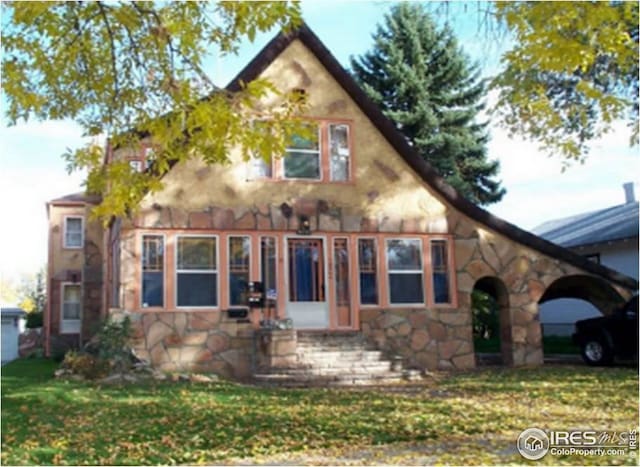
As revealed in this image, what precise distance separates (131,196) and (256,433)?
2.88 m

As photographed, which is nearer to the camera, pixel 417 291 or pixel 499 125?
pixel 499 125

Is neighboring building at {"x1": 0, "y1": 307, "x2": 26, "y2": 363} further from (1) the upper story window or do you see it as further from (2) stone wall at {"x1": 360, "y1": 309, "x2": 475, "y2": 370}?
(2) stone wall at {"x1": 360, "y1": 309, "x2": 475, "y2": 370}

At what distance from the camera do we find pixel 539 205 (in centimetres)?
3256

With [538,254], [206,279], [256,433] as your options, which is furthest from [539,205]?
[256,433]

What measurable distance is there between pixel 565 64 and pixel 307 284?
770 centimetres

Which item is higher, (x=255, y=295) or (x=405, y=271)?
(x=405, y=271)

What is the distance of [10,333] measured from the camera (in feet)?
71.6

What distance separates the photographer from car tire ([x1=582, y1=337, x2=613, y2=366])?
14375 mm

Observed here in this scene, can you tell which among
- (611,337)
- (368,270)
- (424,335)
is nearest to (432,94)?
(368,270)

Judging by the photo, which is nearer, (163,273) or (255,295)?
(163,273)

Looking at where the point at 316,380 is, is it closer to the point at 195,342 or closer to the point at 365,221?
the point at 195,342

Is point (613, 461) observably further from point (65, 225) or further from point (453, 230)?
point (65, 225)

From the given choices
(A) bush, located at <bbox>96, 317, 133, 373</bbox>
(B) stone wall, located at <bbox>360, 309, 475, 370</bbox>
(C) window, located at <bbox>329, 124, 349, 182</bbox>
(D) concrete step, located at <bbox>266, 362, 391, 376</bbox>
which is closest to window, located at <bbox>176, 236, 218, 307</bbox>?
(A) bush, located at <bbox>96, 317, 133, 373</bbox>

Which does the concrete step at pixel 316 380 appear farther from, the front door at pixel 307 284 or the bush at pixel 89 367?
the bush at pixel 89 367
